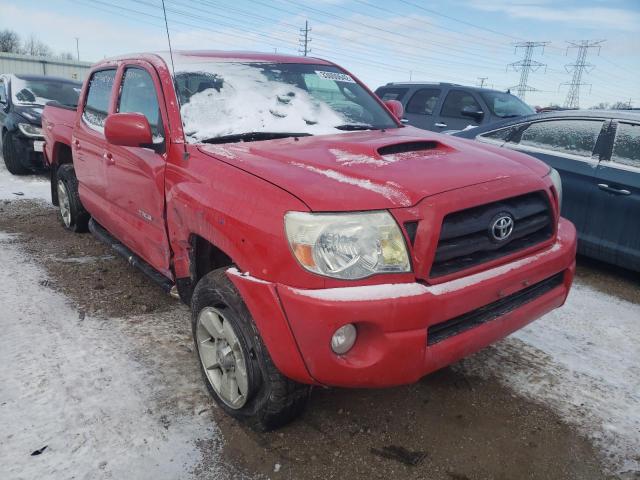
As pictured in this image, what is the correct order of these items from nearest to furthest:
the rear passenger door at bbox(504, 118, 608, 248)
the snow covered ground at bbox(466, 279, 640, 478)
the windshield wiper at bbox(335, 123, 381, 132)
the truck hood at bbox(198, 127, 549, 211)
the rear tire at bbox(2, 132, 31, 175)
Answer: the truck hood at bbox(198, 127, 549, 211) < the snow covered ground at bbox(466, 279, 640, 478) < the windshield wiper at bbox(335, 123, 381, 132) < the rear passenger door at bbox(504, 118, 608, 248) < the rear tire at bbox(2, 132, 31, 175)

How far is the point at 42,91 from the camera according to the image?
8727 millimetres

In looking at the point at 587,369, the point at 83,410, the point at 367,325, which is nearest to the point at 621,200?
the point at 587,369

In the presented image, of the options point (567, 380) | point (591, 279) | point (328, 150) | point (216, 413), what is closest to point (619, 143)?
point (591, 279)

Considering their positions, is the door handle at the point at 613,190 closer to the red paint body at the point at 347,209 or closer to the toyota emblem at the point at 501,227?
the red paint body at the point at 347,209

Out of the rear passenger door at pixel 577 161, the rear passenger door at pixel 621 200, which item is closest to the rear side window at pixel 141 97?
the rear passenger door at pixel 577 161

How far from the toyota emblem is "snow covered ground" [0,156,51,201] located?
6.51m

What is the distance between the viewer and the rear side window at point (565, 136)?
4617 millimetres

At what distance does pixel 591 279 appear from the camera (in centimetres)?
457

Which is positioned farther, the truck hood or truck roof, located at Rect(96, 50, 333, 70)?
truck roof, located at Rect(96, 50, 333, 70)

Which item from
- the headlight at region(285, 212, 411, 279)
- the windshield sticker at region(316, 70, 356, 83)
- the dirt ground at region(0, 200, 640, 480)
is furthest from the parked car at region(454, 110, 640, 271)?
the headlight at region(285, 212, 411, 279)

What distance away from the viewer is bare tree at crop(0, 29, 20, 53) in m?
68.9

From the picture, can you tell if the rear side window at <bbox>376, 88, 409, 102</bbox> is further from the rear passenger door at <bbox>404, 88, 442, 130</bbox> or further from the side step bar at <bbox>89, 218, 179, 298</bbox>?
the side step bar at <bbox>89, 218, 179, 298</bbox>

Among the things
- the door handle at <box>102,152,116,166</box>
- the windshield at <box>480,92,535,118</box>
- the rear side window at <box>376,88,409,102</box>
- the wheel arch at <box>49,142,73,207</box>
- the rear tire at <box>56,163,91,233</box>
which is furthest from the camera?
the rear side window at <box>376,88,409,102</box>

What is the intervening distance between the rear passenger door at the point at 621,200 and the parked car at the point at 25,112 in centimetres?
773
